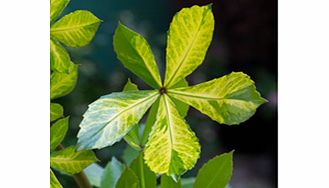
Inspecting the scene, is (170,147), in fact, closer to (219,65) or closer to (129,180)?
(129,180)

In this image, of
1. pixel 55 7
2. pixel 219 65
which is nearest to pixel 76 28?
pixel 55 7

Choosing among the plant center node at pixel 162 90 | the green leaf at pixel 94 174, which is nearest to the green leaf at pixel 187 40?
the plant center node at pixel 162 90

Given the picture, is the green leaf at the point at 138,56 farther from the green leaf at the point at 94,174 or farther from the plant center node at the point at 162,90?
the green leaf at the point at 94,174
